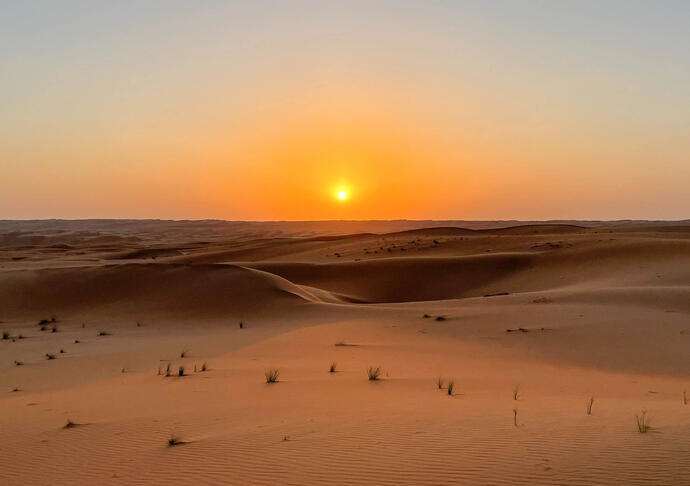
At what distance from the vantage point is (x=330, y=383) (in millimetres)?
9148

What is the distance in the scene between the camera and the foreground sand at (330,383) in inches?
204

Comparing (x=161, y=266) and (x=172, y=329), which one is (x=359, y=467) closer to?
(x=172, y=329)

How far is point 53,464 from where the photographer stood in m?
5.89

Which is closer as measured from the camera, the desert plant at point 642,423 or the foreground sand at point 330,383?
the foreground sand at point 330,383

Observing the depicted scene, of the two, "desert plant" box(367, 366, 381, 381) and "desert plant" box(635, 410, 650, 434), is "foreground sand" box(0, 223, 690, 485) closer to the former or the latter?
"desert plant" box(635, 410, 650, 434)

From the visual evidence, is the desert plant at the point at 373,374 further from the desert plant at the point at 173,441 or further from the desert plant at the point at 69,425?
the desert plant at the point at 69,425

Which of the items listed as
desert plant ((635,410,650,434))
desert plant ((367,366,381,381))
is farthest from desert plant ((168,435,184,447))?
desert plant ((635,410,650,434))

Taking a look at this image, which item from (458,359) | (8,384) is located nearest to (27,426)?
(8,384)

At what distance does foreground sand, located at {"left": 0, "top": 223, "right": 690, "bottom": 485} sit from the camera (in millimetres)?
5184

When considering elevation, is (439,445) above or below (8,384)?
above

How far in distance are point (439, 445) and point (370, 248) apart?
39042 mm

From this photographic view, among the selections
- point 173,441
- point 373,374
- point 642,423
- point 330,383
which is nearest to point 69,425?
point 173,441

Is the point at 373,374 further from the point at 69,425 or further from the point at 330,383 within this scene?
the point at 69,425

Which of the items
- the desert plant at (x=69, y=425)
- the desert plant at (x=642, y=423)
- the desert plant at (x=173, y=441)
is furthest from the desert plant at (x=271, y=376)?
the desert plant at (x=642, y=423)
